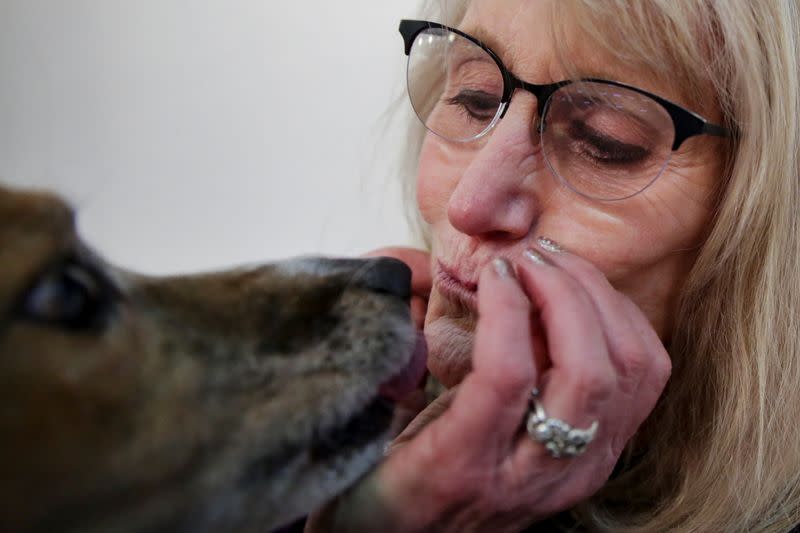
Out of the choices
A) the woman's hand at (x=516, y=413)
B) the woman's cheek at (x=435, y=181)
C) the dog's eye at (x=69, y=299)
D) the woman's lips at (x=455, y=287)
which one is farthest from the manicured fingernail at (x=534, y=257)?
the dog's eye at (x=69, y=299)

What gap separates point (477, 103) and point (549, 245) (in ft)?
1.00

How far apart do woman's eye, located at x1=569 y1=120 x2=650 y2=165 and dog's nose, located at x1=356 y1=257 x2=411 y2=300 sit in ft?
1.05

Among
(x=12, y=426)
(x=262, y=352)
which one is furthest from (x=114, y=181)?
(x=12, y=426)

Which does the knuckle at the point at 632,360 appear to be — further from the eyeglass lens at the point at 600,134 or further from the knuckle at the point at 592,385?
the eyeglass lens at the point at 600,134

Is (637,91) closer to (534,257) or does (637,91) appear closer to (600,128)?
(600,128)

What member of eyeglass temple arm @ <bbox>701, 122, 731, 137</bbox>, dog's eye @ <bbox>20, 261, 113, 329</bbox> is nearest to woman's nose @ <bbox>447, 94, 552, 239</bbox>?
eyeglass temple arm @ <bbox>701, 122, 731, 137</bbox>

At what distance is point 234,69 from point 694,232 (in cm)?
149

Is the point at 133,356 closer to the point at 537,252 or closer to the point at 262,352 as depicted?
the point at 262,352

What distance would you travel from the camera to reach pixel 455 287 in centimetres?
118

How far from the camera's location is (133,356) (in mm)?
802

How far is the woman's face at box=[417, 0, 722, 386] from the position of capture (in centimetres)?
110

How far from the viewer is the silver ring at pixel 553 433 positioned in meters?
0.87

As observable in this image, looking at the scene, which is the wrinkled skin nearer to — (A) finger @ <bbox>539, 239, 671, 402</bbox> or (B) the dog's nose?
(A) finger @ <bbox>539, 239, 671, 402</bbox>

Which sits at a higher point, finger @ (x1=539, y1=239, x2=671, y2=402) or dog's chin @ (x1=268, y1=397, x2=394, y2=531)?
finger @ (x1=539, y1=239, x2=671, y2=402)
